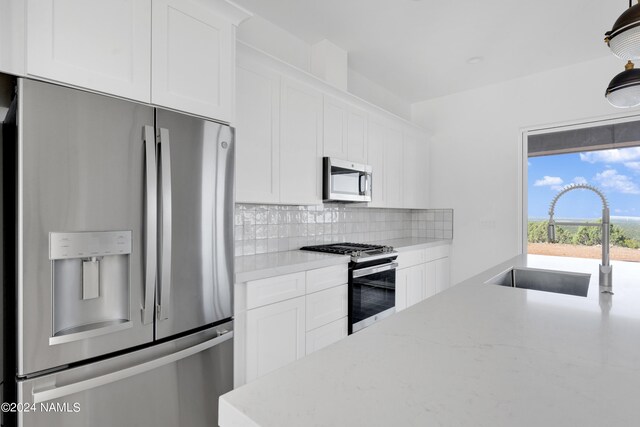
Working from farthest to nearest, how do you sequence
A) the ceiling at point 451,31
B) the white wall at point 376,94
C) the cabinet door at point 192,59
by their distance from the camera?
the white wall at point 376,94
the ceiling at point 451,31
the cabinet door at point 192,59

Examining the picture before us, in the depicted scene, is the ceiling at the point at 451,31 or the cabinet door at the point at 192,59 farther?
the ceiling at the point at 451,31

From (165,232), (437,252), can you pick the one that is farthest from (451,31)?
(165,232)

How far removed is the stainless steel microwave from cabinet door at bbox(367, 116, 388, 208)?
205 mm

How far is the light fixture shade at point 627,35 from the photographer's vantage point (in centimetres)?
101

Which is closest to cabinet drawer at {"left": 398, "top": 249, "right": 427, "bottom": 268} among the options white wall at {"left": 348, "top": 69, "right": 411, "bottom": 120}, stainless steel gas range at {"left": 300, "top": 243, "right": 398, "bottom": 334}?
stainless steel gas range at {"left": 300, "top": 243, "right": 398, "bottom": 334}

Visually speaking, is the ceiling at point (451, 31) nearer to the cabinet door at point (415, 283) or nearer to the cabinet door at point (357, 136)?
the cabinet door at point (357, 136)

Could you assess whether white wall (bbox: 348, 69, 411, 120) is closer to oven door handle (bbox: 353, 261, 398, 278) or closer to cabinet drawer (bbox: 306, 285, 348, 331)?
oven door handle (bbox: 353, 261, 398, 278)

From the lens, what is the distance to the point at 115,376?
1.24 meters

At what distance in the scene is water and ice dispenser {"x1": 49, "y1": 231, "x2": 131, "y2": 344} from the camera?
1.14 m

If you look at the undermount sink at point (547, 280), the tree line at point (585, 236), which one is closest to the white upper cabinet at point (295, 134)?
the undermount sink at point (547, 280)

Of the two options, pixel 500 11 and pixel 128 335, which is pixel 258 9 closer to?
pixel 500 11

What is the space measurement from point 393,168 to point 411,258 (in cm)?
100

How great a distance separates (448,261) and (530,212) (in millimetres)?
1058

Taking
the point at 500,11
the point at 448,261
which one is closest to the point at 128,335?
the point at 500,11
